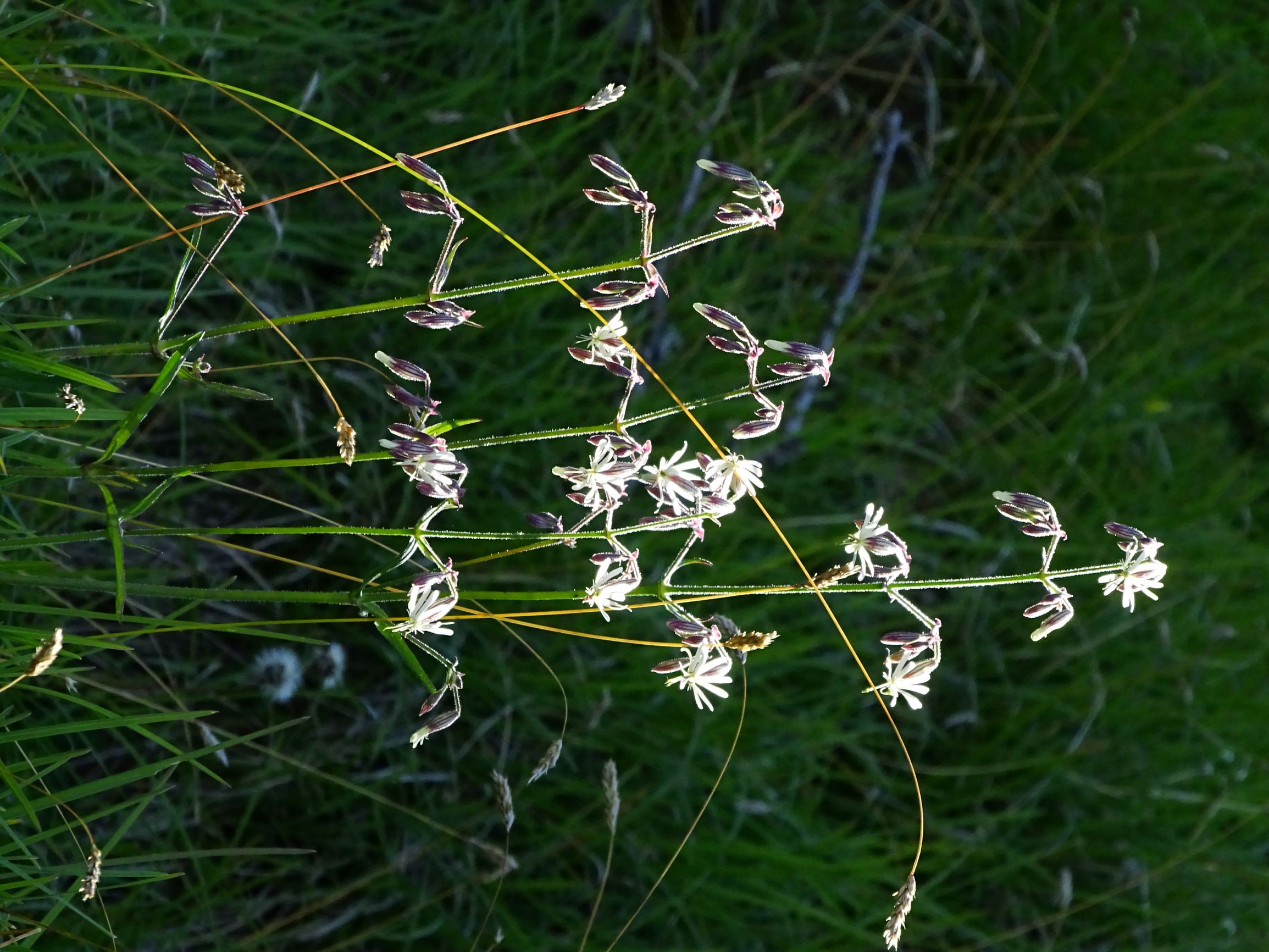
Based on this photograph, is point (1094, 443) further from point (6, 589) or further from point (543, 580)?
point (6, 589)

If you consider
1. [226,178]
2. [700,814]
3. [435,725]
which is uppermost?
[226,178]

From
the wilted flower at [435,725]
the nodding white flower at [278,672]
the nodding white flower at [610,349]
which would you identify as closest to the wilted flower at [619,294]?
the nodding white flower at [610,349]

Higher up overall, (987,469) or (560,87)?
(560,87)

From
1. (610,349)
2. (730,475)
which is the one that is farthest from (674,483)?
(610,349)

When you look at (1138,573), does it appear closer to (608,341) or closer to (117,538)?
(608,341)

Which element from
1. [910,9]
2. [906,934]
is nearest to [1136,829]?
[906,934]

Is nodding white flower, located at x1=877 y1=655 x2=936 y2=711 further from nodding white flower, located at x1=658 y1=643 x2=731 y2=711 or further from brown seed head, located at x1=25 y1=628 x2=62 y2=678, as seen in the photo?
brown seed head, located at x1=25 y1=628 x2=62 y2=678
